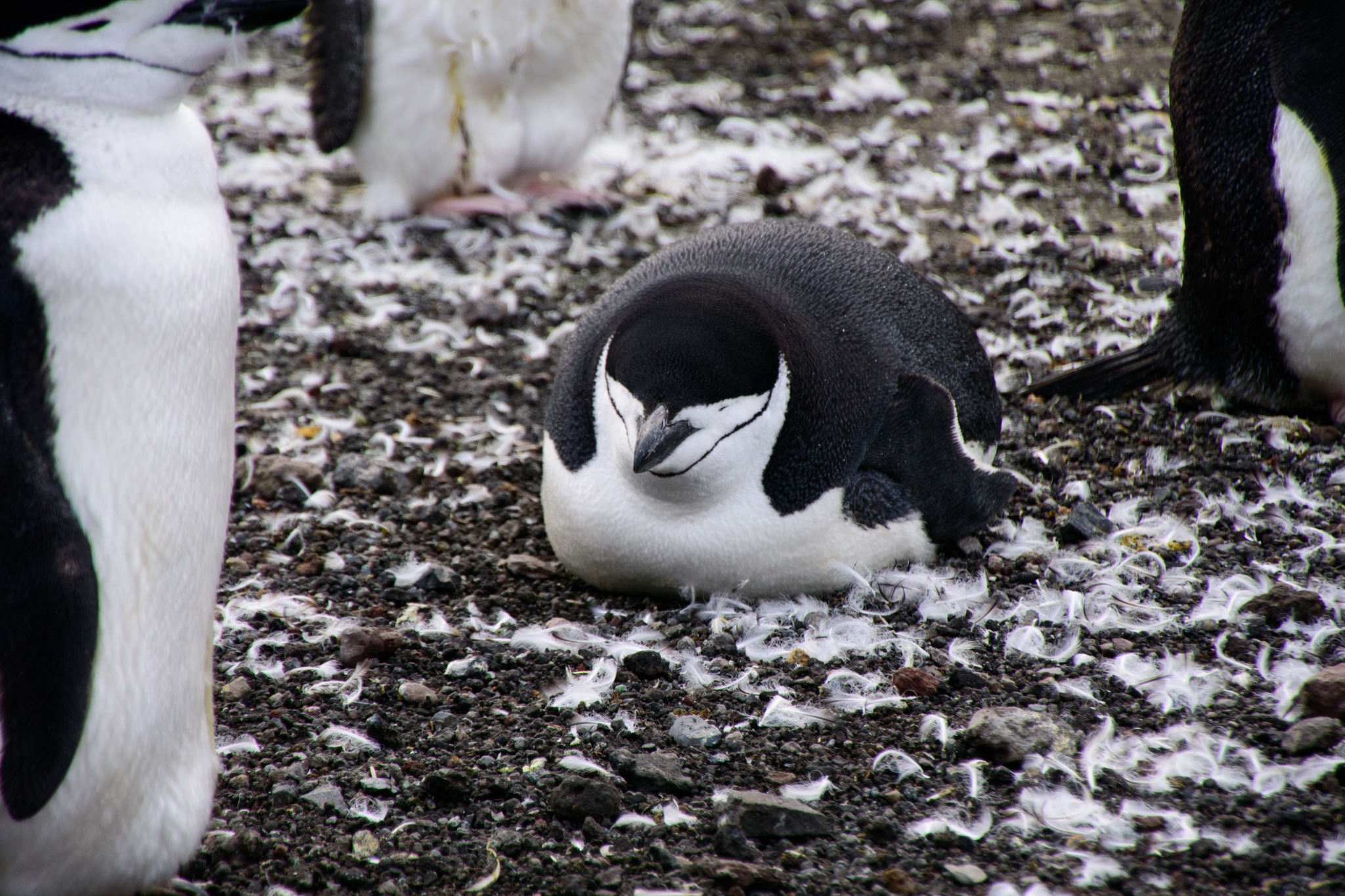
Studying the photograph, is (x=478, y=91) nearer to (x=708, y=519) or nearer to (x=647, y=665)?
(x=708, y=519)

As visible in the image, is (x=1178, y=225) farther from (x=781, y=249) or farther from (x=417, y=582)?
(x=417, y=582)

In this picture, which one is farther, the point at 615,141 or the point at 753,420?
the point at 615,141

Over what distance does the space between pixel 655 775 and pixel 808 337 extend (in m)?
0.93

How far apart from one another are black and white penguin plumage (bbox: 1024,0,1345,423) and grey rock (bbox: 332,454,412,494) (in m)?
1.71

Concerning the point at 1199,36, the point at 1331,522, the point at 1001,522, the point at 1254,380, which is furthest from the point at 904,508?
the point at 1199,36

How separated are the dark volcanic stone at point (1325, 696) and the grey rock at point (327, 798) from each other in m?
1.52

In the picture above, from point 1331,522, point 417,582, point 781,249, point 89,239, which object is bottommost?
point 417,582

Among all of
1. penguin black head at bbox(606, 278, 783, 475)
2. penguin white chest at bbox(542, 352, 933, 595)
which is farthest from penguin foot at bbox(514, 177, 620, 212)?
penguin black head at bbox(606, 278, 783, 475)

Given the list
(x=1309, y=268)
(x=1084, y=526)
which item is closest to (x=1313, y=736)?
(x=1084, y=526)

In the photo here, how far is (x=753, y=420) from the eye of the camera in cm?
246

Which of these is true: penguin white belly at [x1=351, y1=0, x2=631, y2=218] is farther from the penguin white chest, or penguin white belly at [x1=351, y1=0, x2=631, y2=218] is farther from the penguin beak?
the penguin beak

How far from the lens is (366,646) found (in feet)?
8.03

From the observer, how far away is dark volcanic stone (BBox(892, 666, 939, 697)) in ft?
7.49

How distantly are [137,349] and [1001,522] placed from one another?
1.89 metres
